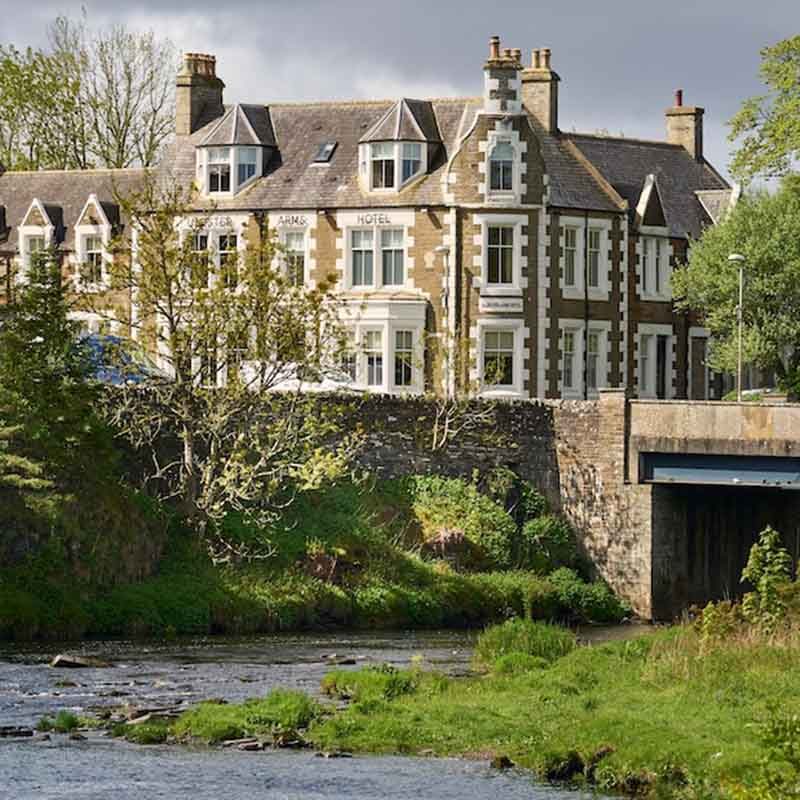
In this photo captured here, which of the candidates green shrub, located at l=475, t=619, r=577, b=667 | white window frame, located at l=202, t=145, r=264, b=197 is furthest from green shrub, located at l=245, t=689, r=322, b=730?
white window frame, located at l=202, t=145, r=264, b=197

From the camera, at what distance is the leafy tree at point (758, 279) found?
3071 inches

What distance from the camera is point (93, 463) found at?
194 feet

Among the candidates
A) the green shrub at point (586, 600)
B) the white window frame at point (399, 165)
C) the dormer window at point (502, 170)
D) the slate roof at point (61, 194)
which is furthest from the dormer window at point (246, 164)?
the green shrub at point (586, 600)

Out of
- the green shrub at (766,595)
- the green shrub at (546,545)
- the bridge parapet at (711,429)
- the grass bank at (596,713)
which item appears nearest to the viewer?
the grass bank at (596,713)

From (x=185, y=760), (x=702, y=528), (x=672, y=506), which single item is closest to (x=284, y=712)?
(x=185, y=760)

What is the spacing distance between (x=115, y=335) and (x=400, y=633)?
13109 mm

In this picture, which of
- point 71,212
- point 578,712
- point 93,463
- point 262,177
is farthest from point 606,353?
point 578,712

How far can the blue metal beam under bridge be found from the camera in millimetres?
61938

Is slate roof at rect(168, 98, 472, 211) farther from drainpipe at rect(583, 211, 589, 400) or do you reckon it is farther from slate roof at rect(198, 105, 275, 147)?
drainpipe at rect(583, 211, 589, 400)

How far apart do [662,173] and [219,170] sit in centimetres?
1692

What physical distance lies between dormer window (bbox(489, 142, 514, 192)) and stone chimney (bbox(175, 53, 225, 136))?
11625mm

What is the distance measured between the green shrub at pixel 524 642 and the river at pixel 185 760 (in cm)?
76

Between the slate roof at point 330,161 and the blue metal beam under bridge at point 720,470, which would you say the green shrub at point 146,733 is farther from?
the slate roof at point 330,161

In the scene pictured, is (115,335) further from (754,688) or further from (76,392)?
(754,688)
